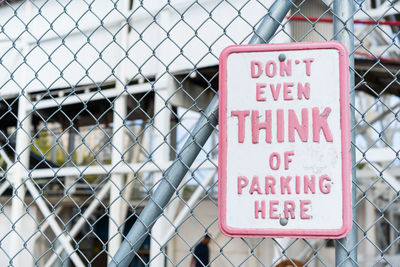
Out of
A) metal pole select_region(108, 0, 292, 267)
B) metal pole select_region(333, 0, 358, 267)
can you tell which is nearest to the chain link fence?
metal pole select_region(108, 0, 292, 267)

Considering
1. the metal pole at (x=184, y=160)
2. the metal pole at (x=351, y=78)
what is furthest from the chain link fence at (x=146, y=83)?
the metal pole at (x=351, y=78)

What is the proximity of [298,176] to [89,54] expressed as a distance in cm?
697

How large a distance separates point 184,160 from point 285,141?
422 mm

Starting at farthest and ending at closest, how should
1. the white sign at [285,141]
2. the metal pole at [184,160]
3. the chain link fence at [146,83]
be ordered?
the chain link fence at [146,83], the metal pole at [184,160], the white sign at [285,141]

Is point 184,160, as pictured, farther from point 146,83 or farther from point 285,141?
point 146,83

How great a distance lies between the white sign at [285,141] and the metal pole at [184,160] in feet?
0.57

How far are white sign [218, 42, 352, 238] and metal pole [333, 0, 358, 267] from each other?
138mm

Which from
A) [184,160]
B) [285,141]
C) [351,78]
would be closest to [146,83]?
[184,160]

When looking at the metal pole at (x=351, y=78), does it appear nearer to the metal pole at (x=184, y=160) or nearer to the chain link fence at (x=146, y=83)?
the metal pole at (x=184, y=160)

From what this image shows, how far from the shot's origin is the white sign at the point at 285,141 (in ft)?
5.23

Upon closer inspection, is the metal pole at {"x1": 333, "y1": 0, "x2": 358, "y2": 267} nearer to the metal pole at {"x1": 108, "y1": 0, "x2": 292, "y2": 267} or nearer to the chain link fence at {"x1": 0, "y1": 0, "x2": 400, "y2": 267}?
the metal pole at {"x1": 108, "y1": 0, "x2": 292, "y2": 267}

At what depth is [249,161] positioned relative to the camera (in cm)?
166

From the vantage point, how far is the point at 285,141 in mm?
1647

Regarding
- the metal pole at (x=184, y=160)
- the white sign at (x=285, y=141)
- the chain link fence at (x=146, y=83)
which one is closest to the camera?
the white sign at (x=285, y=141)
